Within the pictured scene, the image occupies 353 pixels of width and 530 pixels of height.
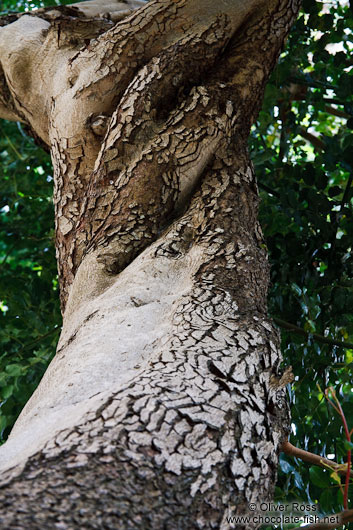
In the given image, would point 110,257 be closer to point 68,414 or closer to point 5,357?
point 68,414

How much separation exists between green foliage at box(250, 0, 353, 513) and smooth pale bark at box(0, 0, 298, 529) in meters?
0.52

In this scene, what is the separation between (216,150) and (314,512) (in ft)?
2.69

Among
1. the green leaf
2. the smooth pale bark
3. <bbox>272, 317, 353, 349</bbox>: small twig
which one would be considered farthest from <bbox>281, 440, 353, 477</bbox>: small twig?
<bbox>272, 317, 353, 349</bbox>: small twig

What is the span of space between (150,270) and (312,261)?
1.07 metres

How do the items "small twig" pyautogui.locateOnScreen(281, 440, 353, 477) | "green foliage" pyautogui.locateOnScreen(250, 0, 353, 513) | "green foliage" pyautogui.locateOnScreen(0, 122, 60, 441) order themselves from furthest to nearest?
"green foliage" pyautogui.locateOnScreen(0, 122, 60, 441)
"green foliage" pyautogui.locateOnScreen(250, 0, 353, 513)
"small twig" pyautogui.locateOnScreen(281, 440, 353, 477)

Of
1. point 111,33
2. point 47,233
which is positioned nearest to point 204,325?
point 111,33

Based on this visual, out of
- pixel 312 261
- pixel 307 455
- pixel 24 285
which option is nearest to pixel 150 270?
pixel 307 455

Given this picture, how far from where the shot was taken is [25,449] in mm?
788

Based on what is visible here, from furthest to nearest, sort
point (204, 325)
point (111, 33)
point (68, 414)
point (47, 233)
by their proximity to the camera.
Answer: point (47, 233) → point (111, 33) → point (204, 325) → point (68, 414)

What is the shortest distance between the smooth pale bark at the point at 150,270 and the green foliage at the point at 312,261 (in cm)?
52

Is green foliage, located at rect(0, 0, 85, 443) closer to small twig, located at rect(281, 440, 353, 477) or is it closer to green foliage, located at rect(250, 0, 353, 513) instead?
green foliage, located at rect(250, 0, 353, 513)

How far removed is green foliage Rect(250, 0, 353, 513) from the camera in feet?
5.82

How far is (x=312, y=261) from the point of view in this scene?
218 cm

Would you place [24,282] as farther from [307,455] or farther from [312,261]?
[307,455]
